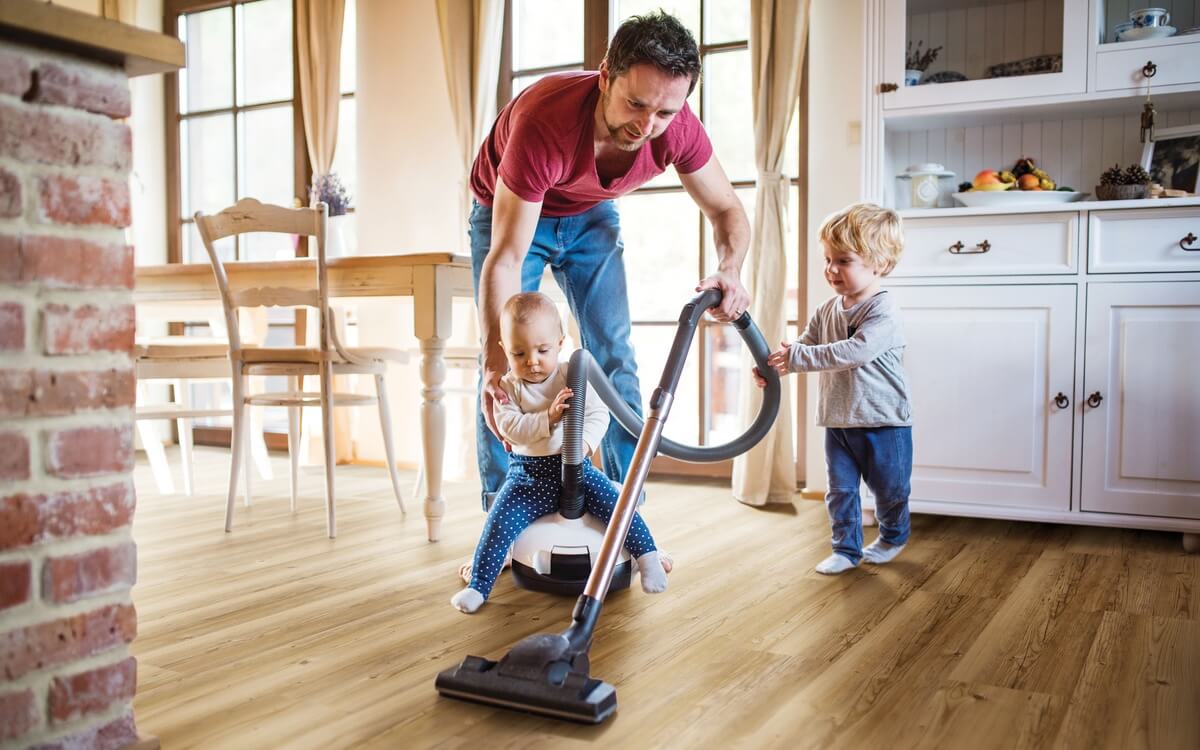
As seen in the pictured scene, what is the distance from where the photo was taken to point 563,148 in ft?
6.25

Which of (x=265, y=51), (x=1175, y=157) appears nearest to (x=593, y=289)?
(x=1175, y=157)

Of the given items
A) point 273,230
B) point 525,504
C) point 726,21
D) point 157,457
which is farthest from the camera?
point 726,21

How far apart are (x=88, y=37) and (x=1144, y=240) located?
8.08 ft

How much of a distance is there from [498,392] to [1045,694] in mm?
1074

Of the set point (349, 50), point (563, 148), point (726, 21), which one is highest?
point (349, 50)

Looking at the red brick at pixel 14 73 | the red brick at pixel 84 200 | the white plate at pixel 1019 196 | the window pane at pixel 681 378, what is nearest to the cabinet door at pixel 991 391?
the white plate at pixel 1019 196

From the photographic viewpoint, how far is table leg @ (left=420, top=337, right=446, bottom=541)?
2602mm

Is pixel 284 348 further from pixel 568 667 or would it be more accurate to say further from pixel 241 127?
pixel 241 127

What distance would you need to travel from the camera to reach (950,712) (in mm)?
1378

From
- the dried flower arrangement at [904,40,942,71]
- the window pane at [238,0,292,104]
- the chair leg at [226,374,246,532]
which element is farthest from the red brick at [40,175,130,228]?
the window pane at [238,0,292,104]

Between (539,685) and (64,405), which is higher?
(64,405)

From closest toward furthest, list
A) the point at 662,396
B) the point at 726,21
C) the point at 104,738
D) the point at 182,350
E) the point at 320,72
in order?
the point at 104,738 → the point at 662,396 → the point at 182,350 → the point at 726,21 → the point at 320,72

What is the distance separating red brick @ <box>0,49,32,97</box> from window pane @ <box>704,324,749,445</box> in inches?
113

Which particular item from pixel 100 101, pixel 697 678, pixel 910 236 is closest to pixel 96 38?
pixel 100 101
